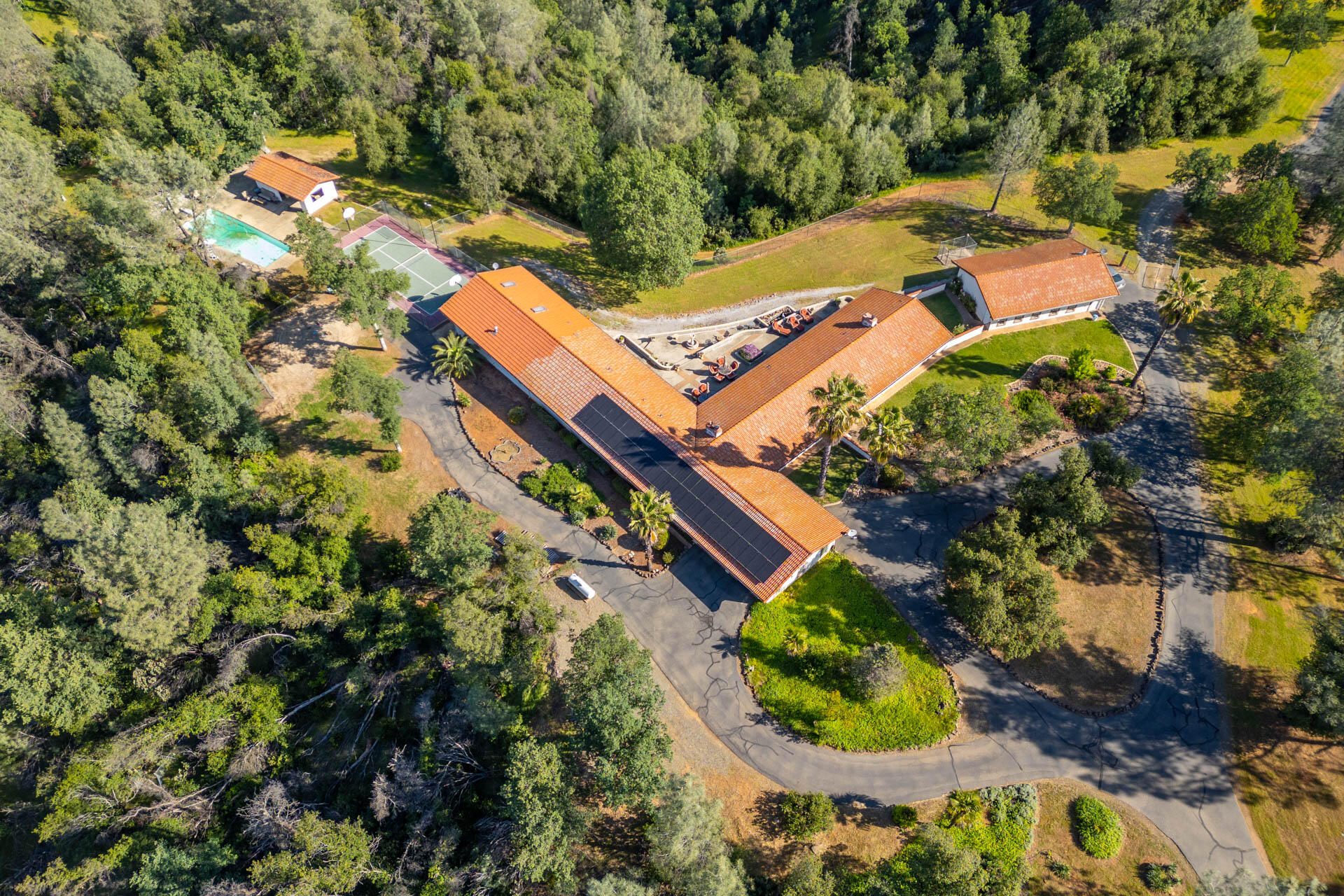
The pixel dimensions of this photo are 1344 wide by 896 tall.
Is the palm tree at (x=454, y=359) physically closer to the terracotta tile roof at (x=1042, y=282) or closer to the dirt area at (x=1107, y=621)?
the terracotta tile roof at (x=1042, y=282)

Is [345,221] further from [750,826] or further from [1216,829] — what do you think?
[1216,829]

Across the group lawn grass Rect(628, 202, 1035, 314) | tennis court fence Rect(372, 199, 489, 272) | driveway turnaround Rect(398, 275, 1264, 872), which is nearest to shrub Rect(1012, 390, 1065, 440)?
driveway turnaround Rect(398, 275, 1264, 872)

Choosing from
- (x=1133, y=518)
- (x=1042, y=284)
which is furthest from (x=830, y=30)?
(x=1133, y=518)

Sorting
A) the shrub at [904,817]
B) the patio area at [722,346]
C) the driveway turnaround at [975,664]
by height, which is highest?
the patio area at [722,346]

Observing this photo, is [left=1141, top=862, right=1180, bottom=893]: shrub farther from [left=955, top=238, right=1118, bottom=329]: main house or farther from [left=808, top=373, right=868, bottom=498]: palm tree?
[left=955, top=238, right=1118, bottom=329]: main house

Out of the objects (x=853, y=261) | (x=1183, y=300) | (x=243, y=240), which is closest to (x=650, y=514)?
(x=853, y=261)

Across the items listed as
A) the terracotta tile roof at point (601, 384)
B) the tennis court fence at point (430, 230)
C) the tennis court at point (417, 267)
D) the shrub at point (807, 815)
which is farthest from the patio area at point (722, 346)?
the shrub at point (807, 815)

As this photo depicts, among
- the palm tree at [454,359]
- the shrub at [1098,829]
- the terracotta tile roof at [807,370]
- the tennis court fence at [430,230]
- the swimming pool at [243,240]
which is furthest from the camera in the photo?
the tennis court fence at [430,230]
